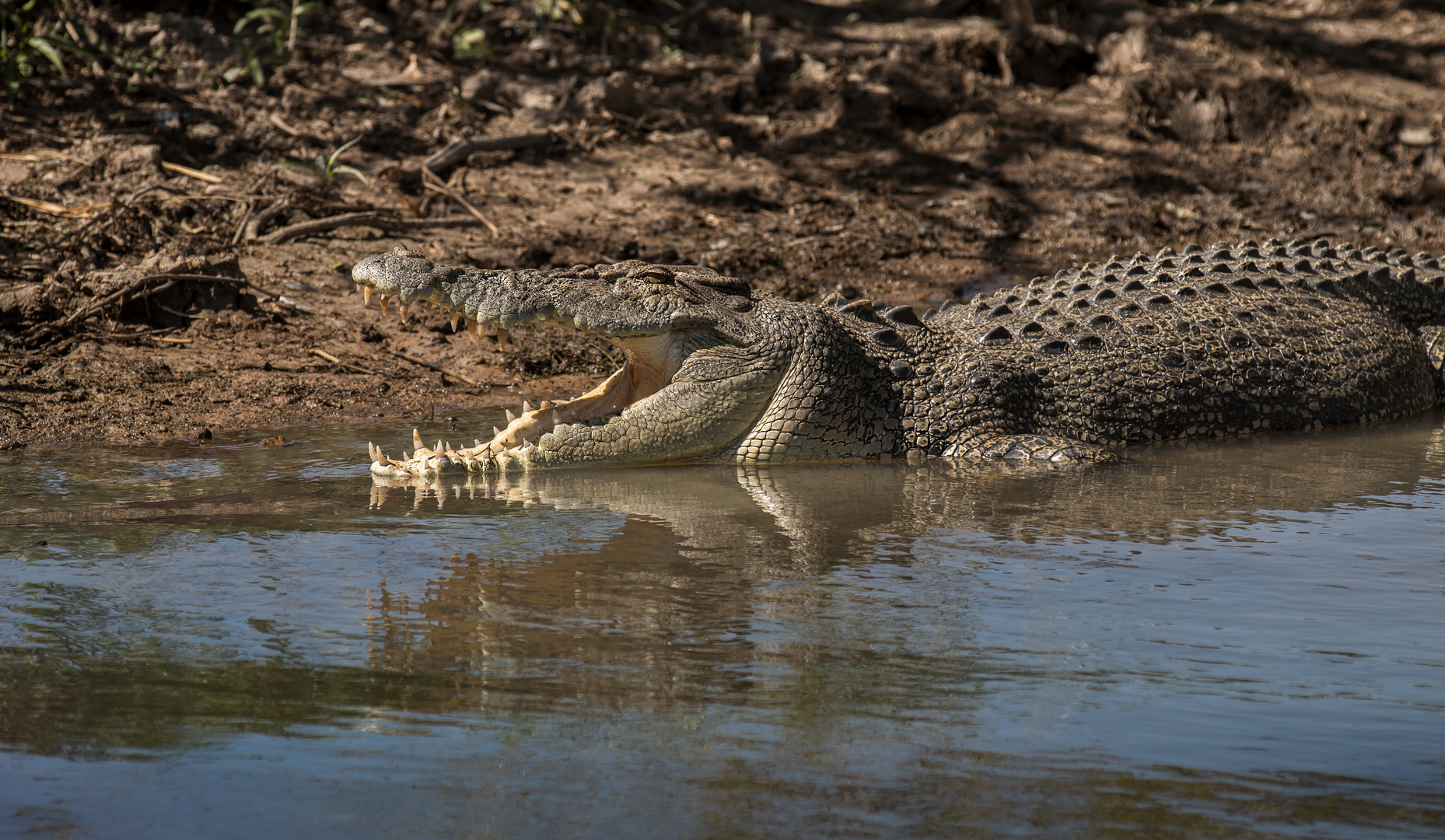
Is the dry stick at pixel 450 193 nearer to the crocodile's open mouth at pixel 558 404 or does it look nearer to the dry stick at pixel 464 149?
the dry stick at pixel 464 149

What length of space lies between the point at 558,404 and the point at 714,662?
2.41m

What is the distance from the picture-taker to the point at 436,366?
22.0ft

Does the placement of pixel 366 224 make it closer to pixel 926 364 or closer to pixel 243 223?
pixel 243 223

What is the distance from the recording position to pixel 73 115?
8656 mm

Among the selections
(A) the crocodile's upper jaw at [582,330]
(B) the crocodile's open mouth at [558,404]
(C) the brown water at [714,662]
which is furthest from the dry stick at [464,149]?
(C) the brown water at [714,662]

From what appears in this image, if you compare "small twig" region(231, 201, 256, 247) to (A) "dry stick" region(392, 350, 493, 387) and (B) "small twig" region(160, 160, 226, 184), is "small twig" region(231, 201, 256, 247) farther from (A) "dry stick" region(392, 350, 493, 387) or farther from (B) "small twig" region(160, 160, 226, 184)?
(A) "dry stick" region(392, 350, 493, 387)

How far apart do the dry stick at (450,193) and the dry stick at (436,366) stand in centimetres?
165

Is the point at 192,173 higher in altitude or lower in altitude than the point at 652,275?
higher

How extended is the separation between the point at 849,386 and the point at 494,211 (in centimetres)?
412

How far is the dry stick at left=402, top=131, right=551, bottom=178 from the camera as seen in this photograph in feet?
28.9

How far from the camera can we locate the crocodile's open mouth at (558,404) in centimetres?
474

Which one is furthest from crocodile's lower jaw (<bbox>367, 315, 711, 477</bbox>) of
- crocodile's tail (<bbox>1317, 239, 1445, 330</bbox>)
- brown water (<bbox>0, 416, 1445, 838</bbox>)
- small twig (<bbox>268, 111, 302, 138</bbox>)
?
small twig (<bbox>268, 111, 302, 138</bbox>)

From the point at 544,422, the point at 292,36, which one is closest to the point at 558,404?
the point at 544,422

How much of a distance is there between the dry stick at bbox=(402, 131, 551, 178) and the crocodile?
3.71m
